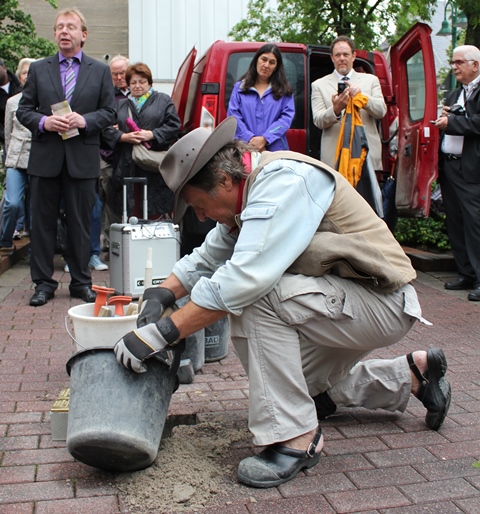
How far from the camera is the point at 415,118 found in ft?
24.4

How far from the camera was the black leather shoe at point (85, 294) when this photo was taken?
6.16 metres

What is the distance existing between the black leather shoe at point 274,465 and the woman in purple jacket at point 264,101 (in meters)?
3.90

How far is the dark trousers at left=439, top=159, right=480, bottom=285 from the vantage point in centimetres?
665

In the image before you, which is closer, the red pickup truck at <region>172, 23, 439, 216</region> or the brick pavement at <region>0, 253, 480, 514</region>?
the brick pavement at <region>0, 253, 480, 514</region>

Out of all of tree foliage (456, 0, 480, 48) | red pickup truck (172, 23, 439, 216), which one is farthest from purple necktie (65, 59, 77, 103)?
tree foliage (456, 0, 480, 48)

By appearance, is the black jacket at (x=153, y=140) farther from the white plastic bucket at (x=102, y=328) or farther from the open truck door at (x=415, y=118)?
the white plastic bucket at (x=102, y=328)

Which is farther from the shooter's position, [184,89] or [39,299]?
[184,89]

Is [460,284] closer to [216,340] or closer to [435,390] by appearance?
[216,340]

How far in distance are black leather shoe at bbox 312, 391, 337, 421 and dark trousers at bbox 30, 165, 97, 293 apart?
10.2ft

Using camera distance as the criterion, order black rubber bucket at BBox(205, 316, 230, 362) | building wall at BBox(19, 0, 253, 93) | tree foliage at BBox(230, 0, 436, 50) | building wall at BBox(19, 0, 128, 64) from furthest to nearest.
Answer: building wall at BBox(19, 0, 128, 64) < building wall at BBox(19, 0, 253, 93) < tree foliage at BBox(230, 0, 436, 50) < black rubber bucket at BBox(205, 316, 230, 362)

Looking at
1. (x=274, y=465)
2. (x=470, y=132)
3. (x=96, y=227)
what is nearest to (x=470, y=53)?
(x=470, y=132)

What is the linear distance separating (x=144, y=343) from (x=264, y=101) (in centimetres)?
414

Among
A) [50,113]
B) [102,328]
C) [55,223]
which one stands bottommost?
[55,223]

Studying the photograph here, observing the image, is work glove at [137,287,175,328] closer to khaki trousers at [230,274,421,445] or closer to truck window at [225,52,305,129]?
khaki trousers at [230,274,421,445]
